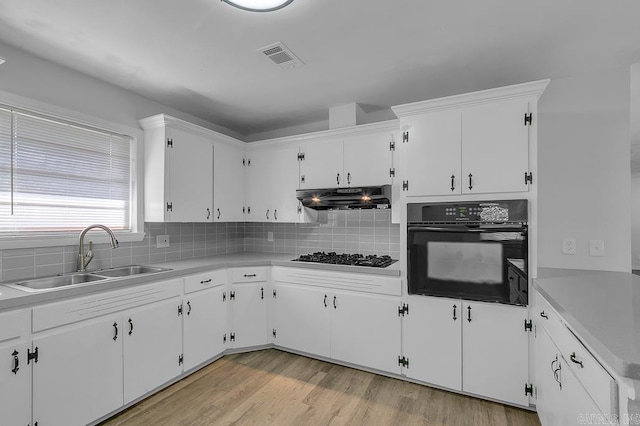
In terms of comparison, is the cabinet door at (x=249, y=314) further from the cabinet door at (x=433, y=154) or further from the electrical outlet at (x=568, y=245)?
the electrical outlet at (x=568, y=245)

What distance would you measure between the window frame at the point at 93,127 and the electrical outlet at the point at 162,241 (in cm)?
18

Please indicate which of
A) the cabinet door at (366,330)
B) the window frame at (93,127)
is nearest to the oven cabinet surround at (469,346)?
the cabinet door at (366,330)

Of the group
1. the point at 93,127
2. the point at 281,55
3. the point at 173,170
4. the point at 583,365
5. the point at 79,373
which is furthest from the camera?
the point at 173,170

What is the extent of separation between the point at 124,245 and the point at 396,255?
102 inches

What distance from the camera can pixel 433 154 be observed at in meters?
2.51

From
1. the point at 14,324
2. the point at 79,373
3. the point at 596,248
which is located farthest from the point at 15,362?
the point at 596,248

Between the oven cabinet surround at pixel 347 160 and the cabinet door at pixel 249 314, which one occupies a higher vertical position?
the oven cabinet surround at pixel 347 160

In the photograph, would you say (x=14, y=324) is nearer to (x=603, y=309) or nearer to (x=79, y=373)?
(x=79, y=373)

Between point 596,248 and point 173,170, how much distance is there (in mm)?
3635

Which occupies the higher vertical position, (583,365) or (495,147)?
(495,147)

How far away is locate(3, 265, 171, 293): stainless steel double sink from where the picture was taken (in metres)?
2.11

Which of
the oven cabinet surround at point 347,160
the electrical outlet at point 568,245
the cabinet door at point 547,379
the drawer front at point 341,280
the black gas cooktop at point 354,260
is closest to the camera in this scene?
the cabinet door at point 547,379

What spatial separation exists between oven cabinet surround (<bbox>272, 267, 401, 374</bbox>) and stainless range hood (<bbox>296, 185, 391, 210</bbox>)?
0.69m

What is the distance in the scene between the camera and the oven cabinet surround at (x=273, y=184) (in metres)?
3.48
